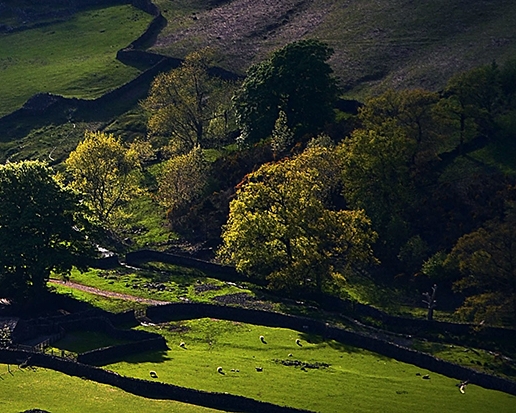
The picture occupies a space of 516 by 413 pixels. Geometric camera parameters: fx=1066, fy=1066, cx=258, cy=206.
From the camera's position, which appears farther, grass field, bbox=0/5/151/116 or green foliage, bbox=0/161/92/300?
grass field, bbox=0/5/151/116

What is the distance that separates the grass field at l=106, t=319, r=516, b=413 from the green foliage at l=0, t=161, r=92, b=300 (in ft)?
37.3

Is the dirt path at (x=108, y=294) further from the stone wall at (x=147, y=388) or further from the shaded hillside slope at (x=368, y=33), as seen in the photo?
the shaded hillside slope at (x=368, y=33)

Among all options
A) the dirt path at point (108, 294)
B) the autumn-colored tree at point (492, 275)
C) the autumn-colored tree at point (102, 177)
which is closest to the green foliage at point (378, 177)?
the autumn-colored tree at point (492, 275)

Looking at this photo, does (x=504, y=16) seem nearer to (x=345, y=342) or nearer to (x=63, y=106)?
(x=63, y=106)

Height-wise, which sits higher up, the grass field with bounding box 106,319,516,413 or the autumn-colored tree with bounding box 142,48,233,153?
the autumn-colored tree with bounding box 142,48,233,153

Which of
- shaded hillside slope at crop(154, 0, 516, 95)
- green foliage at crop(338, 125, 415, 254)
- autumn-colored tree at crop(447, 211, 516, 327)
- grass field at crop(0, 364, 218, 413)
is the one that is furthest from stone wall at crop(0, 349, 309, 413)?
shaded hillside slope at crop(154, 0, 516, 95)

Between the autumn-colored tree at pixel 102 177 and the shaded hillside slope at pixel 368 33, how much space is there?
39127 mm

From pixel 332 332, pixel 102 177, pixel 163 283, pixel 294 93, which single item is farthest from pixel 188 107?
pixel 332 332

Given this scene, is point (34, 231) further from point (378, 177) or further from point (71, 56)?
point (71, 56)

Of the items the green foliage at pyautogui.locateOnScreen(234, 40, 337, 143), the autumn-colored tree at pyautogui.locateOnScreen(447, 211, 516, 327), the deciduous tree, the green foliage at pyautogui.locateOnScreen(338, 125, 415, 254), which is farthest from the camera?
the green foliage at pyautogui.locateOnScreen(234, 40, 337, 143)

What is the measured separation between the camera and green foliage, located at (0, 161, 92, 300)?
288ft

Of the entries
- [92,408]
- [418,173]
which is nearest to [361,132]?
[418,173]

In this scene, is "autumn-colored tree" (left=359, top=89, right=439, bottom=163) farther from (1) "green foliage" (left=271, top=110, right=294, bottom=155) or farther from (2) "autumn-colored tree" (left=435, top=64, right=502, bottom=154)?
(1) "green foliage" (left=271, top=110, right=294, bottom=155)

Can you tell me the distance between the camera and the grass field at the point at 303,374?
2714 inches
